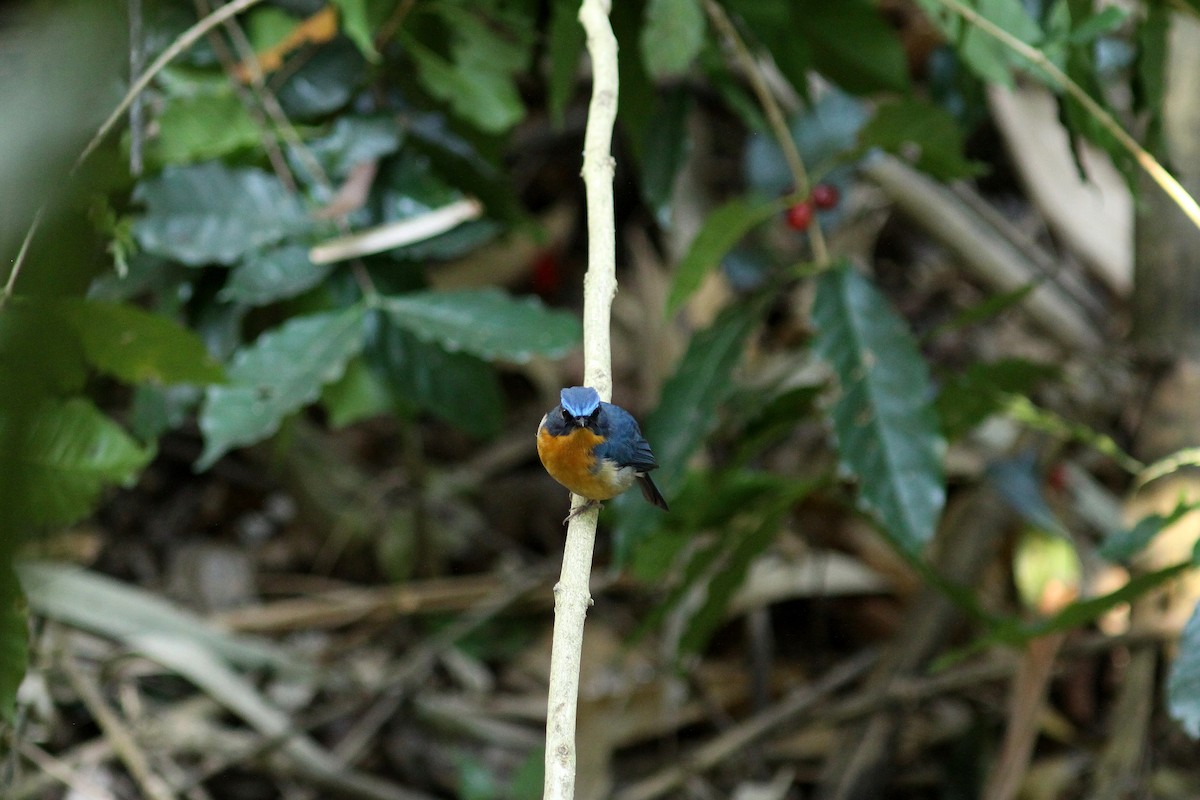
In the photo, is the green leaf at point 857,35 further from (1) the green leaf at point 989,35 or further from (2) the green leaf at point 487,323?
(2) the green leaf at point 487,323

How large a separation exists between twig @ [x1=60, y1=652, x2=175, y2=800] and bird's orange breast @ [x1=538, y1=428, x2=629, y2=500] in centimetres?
179

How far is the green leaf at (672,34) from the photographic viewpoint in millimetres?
2283

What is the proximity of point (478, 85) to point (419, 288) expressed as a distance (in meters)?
0.54

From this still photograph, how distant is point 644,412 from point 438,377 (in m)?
2.23

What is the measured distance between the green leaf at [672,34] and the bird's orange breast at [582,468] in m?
0.76

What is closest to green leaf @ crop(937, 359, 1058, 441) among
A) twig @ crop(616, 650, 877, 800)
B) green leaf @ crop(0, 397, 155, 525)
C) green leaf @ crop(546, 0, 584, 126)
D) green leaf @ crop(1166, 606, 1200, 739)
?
green leaf @ crop(1166, 606, 1200, 739)

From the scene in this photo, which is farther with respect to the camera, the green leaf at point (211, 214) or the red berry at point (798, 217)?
the red berry at point (798, 217)

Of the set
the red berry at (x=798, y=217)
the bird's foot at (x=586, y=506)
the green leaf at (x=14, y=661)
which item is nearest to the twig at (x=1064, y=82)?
the red berry at (x=798, y=217)

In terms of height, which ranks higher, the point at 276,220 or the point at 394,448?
the point at 276,220

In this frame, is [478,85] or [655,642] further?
[655,642]

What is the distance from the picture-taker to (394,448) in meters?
5.35

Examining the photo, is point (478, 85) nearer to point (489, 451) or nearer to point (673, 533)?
point (673, 533)

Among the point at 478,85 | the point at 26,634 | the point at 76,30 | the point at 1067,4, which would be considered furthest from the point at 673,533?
the point at 76,30

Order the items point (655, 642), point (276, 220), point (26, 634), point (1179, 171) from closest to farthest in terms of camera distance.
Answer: point (26, 634)
point (276, 220)
point (1179, 171)
point (655, 642)
